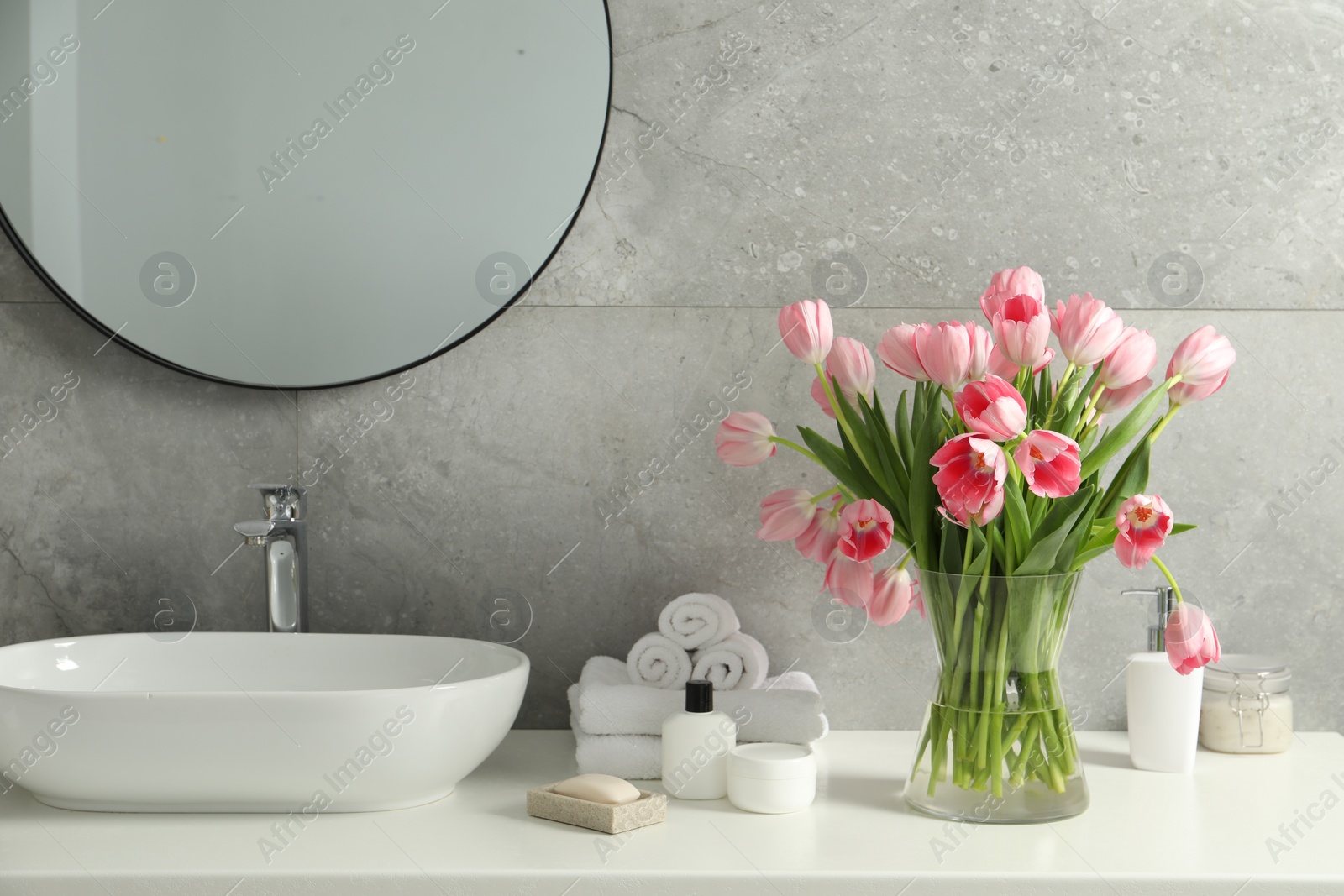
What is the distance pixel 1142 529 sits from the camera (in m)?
0.86

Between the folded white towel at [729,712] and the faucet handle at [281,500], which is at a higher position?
the faucet handle at [281,500]

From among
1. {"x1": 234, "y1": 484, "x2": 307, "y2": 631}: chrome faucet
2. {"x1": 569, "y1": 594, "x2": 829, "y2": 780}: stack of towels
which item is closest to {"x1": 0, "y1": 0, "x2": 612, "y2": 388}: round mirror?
{"x1": 234, "y1": 484, "x2": 307, "y2": 631}: chrome faucet

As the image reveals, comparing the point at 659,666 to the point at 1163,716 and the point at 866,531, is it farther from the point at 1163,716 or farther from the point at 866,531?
the point at 1163,716

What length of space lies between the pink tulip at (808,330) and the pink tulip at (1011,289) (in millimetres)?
147

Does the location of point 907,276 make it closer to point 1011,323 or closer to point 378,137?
point 1011,323

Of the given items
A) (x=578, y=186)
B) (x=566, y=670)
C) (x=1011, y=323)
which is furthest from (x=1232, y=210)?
(x=566, y=670)

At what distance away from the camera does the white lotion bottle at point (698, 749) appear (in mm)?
978

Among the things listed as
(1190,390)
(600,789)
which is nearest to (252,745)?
(600,789)

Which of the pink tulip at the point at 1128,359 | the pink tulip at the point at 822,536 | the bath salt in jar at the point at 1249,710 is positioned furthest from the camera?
the bath salt in jar at the point at 1249,710

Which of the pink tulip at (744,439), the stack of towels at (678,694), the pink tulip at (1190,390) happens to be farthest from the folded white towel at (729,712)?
the pink tulip at (1190,390)

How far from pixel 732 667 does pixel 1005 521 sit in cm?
33

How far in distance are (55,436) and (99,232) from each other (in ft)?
0.81

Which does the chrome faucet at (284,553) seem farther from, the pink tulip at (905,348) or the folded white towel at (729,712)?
the pink tulip at (905,348)

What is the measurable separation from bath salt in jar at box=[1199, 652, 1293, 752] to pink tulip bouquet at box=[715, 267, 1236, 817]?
0.29m
